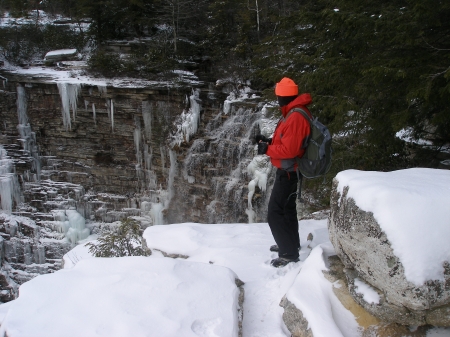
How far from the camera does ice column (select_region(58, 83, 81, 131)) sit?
12.1 meters

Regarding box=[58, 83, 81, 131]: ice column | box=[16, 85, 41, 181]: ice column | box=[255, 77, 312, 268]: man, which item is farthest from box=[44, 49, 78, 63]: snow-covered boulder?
box=[255, 77, 312, 268]: man

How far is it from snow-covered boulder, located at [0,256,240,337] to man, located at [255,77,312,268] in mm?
610

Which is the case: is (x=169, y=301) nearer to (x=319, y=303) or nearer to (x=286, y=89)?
(x=319, y=303)

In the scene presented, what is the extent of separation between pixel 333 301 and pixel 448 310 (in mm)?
640

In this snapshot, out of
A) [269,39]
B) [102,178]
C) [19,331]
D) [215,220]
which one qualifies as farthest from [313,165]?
[102,178]

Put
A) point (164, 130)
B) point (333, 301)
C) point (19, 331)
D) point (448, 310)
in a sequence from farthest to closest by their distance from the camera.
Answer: point (164, 130) → point (333, 301) → point (19, 331) → point (448, 310)

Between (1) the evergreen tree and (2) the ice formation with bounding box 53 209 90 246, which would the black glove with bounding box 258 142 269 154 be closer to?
(1) the evergreen tree

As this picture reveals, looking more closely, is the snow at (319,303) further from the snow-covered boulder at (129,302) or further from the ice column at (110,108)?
the ice column at (110,108)

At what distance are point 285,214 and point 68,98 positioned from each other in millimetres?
11360

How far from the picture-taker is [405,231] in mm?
1884

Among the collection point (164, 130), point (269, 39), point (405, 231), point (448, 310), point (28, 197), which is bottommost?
point (28, 197)

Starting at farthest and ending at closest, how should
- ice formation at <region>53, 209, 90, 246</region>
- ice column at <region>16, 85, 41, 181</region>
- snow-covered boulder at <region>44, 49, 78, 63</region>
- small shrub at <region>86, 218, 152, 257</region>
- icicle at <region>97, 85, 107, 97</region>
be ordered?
snow-covered boulder at <region>44, 49, 78, 63</region>, ice column at <region>16, 85, 41, 181</region>, ice formation at <region>53, 209, 90, 246</region>, icicle at <region>97, 85, 107, 97</region>, small shrub at <region>86, 218, 152, 257</region>

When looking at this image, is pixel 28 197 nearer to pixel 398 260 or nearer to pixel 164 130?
pixel 164 130

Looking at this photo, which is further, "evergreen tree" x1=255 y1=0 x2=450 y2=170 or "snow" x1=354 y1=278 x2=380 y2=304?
"evergreen tree" x1=255 y1=0 x2=450 y2=170
